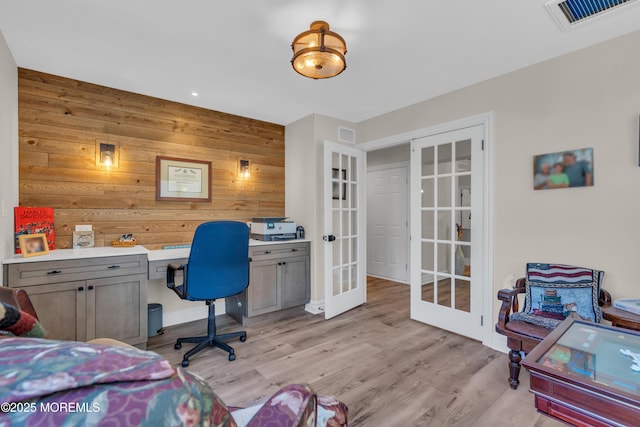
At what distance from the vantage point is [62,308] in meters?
2.27

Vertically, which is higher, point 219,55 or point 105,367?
point 219,55

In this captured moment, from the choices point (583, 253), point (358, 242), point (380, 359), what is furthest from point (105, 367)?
point (358, 242)

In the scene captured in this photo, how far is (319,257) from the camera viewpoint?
3.73 m

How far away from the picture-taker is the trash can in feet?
9.55

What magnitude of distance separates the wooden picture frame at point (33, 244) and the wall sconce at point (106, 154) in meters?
0.84

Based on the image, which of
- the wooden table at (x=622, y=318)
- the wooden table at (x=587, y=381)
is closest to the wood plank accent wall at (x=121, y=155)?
the wooden table at (x=587, y=381)

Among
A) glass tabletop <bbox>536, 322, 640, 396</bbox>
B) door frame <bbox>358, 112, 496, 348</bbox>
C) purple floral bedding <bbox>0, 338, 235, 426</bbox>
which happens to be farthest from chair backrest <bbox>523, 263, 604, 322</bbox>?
purple floral bedding <bbox>0, 338, 235, 426</bbox>

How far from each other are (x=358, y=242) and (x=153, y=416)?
360 centimetres

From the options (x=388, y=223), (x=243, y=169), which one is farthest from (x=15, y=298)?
(x=388, y=223)

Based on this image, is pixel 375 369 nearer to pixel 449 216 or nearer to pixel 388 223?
pixel 449 216

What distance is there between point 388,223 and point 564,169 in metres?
3.26

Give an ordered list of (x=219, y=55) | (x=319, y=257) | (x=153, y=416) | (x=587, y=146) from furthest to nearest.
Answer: (x=319, y=257), (x=219, y=55), (x=587, y=146), (x=153, y=416)

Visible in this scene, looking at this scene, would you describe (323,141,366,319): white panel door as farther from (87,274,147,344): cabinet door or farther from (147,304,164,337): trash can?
(87,274,147,344): cabinet door

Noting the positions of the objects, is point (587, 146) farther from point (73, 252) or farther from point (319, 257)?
point (73, 252)
